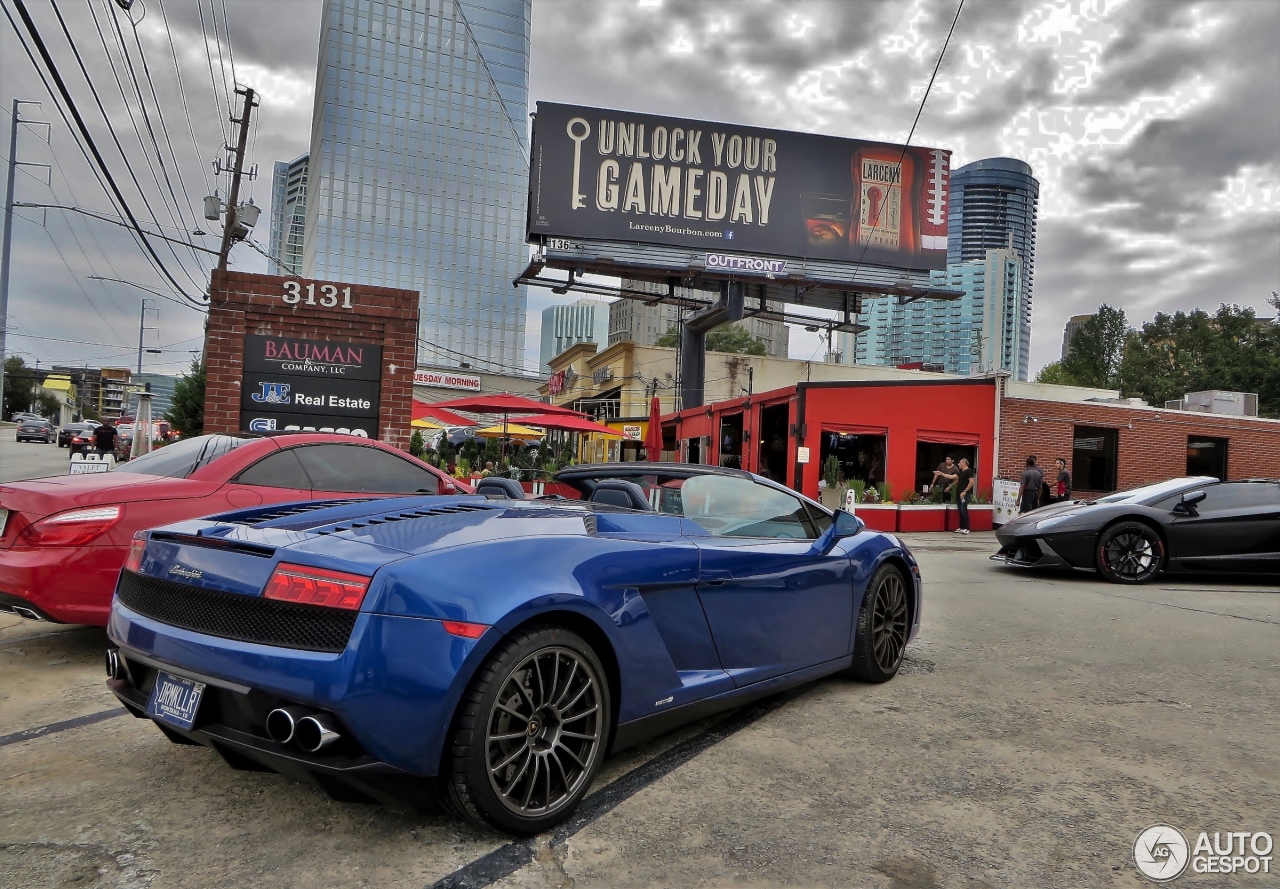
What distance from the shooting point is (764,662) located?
3693mm

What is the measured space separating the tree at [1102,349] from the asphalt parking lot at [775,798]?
62.3 m

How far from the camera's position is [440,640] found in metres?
2.34

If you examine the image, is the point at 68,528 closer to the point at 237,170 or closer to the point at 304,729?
the point at 304,729

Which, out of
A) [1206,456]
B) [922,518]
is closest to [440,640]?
[922,518]

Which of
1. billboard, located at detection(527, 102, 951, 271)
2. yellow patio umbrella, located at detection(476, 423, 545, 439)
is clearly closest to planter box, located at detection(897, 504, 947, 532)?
yellow patio umbrella, located at detection(476, 423, 545, 439)

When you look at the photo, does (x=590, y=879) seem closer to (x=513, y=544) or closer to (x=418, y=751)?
(x=418, y=751)

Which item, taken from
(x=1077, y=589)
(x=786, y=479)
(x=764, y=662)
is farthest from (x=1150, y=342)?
(x=764, y=662)

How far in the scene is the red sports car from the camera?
4.32 metres

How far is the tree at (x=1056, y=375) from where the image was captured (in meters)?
63.5

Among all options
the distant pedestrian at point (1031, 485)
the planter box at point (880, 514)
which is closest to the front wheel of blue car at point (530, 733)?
the planter box at point (880, 514)

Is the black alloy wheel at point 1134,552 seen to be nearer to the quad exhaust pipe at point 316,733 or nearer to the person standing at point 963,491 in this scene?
the person standing at point 963,491

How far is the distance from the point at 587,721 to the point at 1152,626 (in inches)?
236

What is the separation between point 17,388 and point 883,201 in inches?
4350

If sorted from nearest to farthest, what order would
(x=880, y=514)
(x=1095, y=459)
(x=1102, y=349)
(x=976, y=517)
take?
(x=880, y=514), (x=976, y=517), (x=1095, y=459), (x=1102, y=349)
